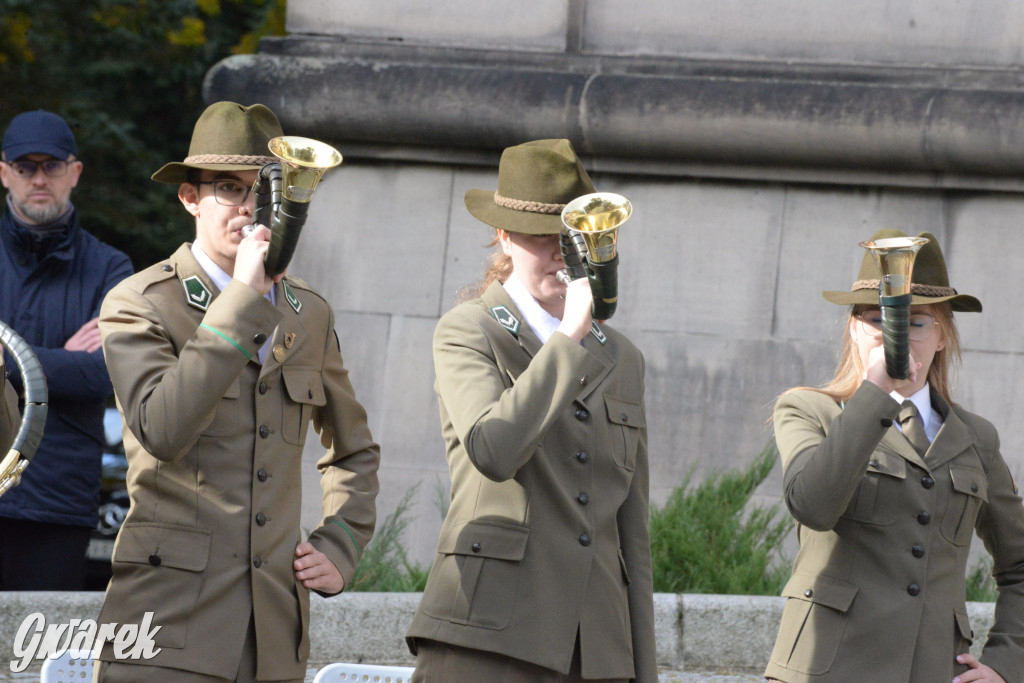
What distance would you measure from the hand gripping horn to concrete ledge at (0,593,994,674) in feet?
8.75

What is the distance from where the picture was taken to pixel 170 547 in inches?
129

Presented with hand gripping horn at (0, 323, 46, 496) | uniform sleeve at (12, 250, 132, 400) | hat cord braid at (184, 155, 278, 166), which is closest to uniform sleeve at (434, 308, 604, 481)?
hat cord braid at (184, 155, 278, 166)

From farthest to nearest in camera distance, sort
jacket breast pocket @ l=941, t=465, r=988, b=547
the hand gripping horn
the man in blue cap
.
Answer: the man in blue cap → jacket breast pocket @ l=941, t=465, r=988, b=547 → the hand gripping horn

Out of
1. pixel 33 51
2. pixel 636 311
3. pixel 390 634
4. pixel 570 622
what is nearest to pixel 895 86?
pixel 636 311

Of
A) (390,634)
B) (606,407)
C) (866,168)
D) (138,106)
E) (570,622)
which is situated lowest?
(390,634)

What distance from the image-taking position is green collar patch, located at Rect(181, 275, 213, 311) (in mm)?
3447

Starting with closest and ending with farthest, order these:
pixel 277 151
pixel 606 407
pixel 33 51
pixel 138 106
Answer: pixel 277 151 < pixel 606 407 < pixel 33 51 < pixel 138 106

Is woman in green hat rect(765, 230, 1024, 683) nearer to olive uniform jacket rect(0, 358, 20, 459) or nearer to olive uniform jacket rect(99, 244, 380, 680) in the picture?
olive uniform jacket rect(99, 244, 380, 680)

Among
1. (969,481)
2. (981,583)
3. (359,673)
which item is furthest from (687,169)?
(359,673)

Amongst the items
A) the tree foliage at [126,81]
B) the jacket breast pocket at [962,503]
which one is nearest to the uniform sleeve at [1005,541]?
the jacket breast pocket at [962,503]

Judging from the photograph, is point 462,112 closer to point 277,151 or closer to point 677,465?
point 677,465

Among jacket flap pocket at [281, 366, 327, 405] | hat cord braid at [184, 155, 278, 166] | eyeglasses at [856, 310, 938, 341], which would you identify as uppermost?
hat cord braid at [184, 155, 278, 166]

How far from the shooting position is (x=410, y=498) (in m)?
7.05

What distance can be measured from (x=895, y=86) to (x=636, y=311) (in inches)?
65.0
